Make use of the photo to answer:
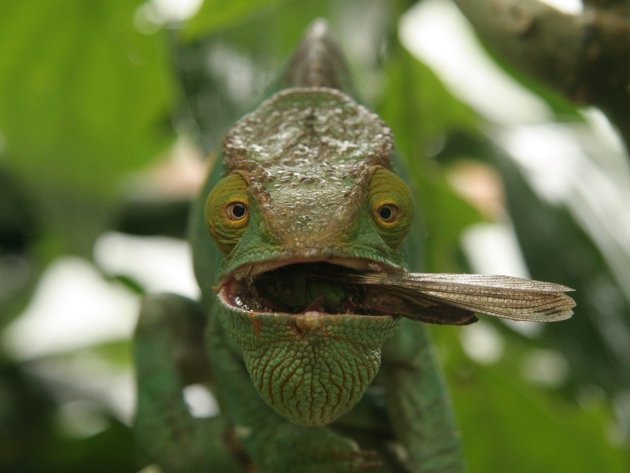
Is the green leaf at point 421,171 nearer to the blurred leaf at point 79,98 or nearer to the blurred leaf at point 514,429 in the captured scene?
the blurred leaf at point 514,429

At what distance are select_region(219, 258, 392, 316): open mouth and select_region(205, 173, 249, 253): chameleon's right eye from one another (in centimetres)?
5

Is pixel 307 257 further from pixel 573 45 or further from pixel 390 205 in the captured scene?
pixel 573 45

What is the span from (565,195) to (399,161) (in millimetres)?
916

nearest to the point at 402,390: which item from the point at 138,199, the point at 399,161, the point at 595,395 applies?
the point at 399,161

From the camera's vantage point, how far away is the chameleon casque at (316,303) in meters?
0.92

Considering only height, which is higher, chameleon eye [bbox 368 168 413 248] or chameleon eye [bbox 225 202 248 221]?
chameleon eye [bbox 368 168 413 248]

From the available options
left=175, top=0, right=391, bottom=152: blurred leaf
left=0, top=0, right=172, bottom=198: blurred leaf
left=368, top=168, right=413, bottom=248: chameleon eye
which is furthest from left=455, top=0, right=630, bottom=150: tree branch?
left=0, top=0, right=172, bottom=198: blurred leaf

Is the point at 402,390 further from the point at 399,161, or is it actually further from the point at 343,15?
the point at 343,15

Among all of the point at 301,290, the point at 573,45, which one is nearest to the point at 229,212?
the point at 301,290

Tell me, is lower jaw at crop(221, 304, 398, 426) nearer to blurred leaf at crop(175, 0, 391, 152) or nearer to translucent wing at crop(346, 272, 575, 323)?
translucent wing at crop(346, 272, 575, 323)

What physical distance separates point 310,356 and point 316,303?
60 mm

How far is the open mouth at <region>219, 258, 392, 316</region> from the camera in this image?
0.97 m

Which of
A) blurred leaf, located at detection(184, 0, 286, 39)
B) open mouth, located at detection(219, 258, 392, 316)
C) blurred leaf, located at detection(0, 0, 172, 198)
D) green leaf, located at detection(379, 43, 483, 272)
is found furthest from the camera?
blurred leaf, located at detection(0, 0, 172, 198)

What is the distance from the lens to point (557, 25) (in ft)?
4.06
